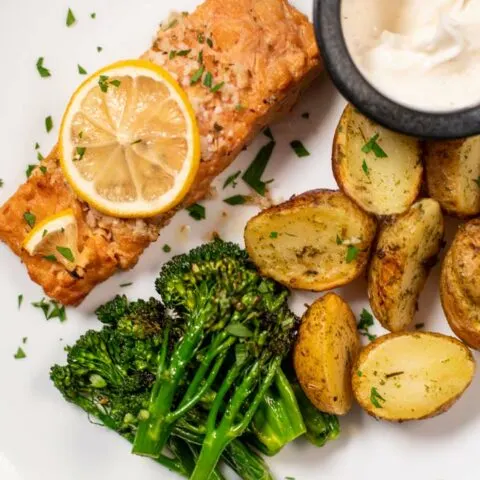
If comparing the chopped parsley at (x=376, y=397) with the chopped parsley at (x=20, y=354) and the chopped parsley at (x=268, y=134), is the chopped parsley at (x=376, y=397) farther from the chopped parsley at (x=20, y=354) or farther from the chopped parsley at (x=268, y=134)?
the chopped parsley at (x=20, y=354)

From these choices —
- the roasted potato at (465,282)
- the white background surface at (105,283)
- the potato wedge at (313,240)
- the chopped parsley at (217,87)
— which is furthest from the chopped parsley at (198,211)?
the roasted potato at (465,282)

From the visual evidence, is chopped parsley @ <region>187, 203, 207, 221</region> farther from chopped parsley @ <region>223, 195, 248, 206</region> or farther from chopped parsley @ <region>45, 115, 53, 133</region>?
chopped parsley @ <region>45, 115, 53, 133</region>

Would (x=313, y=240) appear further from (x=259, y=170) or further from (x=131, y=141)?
(x=131, y=141)

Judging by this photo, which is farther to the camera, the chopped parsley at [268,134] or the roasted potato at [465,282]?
the chopped parsley at [268,134]

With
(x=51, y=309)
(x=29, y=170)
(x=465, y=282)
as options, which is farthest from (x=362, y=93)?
(x=51, y=309)

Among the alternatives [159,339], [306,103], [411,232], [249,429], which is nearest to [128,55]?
[306,103]

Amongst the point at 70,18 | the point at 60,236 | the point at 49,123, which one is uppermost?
the point at 70,18

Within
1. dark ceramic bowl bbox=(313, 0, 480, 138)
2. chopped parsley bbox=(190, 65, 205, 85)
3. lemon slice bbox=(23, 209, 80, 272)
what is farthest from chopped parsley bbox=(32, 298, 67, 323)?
dark ceramic bowl bbox=(313, 0, 480, 138)
